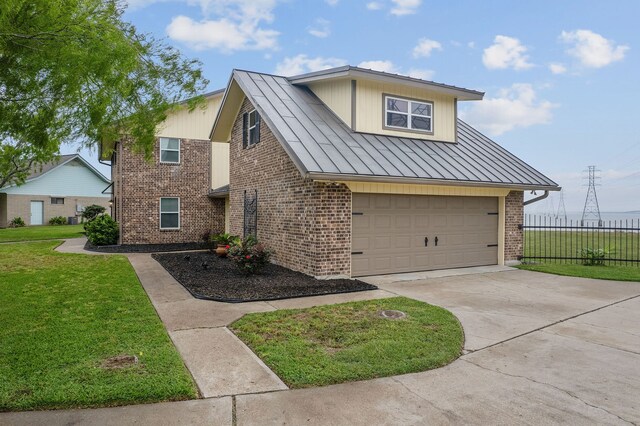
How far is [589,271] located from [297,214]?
8479 mm

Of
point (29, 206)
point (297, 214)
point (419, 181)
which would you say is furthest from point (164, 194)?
point (29, 206)

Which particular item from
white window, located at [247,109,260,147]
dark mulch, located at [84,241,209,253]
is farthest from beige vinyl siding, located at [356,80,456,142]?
dark mulch, located at [84,241,209,253]

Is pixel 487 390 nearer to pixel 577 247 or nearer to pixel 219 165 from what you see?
pixel 577 247

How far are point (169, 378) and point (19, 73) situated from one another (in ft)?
14.7

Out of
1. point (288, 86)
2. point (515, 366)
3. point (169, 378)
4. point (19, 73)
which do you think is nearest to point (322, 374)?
point (169, 378)

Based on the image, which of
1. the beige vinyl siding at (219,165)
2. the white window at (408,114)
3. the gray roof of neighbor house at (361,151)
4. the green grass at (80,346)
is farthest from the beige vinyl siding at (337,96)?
the beige vinyl siding at (219,165)

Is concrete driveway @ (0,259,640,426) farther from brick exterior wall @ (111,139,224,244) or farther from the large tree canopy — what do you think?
brick exterior wall @ (111,139,224,244)

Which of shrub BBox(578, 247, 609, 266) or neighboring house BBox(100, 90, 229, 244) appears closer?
shrub BBox(578, 247, 609, 266)

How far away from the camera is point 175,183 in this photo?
1927cm

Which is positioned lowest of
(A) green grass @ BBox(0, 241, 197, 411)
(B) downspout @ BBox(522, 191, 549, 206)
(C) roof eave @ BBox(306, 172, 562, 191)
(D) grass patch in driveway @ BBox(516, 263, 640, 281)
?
(A) green grass @ BBox(0, 241, 197, 411)

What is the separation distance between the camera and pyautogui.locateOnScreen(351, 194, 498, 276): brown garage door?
1071 centimetres

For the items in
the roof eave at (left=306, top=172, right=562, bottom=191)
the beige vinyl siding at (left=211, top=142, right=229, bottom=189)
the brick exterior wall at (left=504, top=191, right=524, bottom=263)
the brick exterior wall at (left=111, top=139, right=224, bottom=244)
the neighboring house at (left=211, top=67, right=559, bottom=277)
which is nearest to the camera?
the roof eave at (left=306, top=172, right=562, bottom=191)

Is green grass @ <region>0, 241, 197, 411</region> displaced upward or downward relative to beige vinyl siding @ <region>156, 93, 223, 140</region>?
downward

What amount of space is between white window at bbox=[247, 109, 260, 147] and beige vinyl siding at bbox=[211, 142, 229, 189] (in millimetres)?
6208
